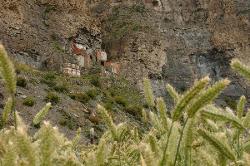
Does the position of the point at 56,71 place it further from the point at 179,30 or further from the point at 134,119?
the point at 179,30

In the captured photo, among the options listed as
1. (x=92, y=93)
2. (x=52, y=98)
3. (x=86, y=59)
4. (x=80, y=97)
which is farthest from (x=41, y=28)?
(x=52, y=98)

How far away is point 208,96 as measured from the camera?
138cm

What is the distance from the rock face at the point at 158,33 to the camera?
26016 mm

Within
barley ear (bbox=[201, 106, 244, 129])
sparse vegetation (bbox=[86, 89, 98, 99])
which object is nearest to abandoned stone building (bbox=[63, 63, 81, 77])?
sparse vegetation (bbox=[86, 89, 98, 99])

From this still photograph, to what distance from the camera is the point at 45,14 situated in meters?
25.7

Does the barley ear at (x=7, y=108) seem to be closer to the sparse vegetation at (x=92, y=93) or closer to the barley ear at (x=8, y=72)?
the barley ear at (x=8, y=72)

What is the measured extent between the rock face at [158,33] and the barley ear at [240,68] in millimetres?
22758

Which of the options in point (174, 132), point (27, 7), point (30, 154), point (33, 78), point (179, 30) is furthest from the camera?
point (179, 30)

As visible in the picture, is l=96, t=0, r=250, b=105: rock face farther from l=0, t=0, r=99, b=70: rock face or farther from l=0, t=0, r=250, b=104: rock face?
l=0, t=0, r=99, b=70: rock face

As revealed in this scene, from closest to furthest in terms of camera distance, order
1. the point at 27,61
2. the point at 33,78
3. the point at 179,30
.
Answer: the point at 33,78 → the point at 27,61 → the point at 179,30

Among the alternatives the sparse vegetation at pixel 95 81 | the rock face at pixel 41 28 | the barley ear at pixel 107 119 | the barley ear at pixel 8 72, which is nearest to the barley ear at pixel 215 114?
the barley ear at pixel 8 72

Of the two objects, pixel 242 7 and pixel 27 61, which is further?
pixel 242 7

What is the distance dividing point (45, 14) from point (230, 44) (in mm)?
11359

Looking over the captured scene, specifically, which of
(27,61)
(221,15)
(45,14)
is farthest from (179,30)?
(27,61)
